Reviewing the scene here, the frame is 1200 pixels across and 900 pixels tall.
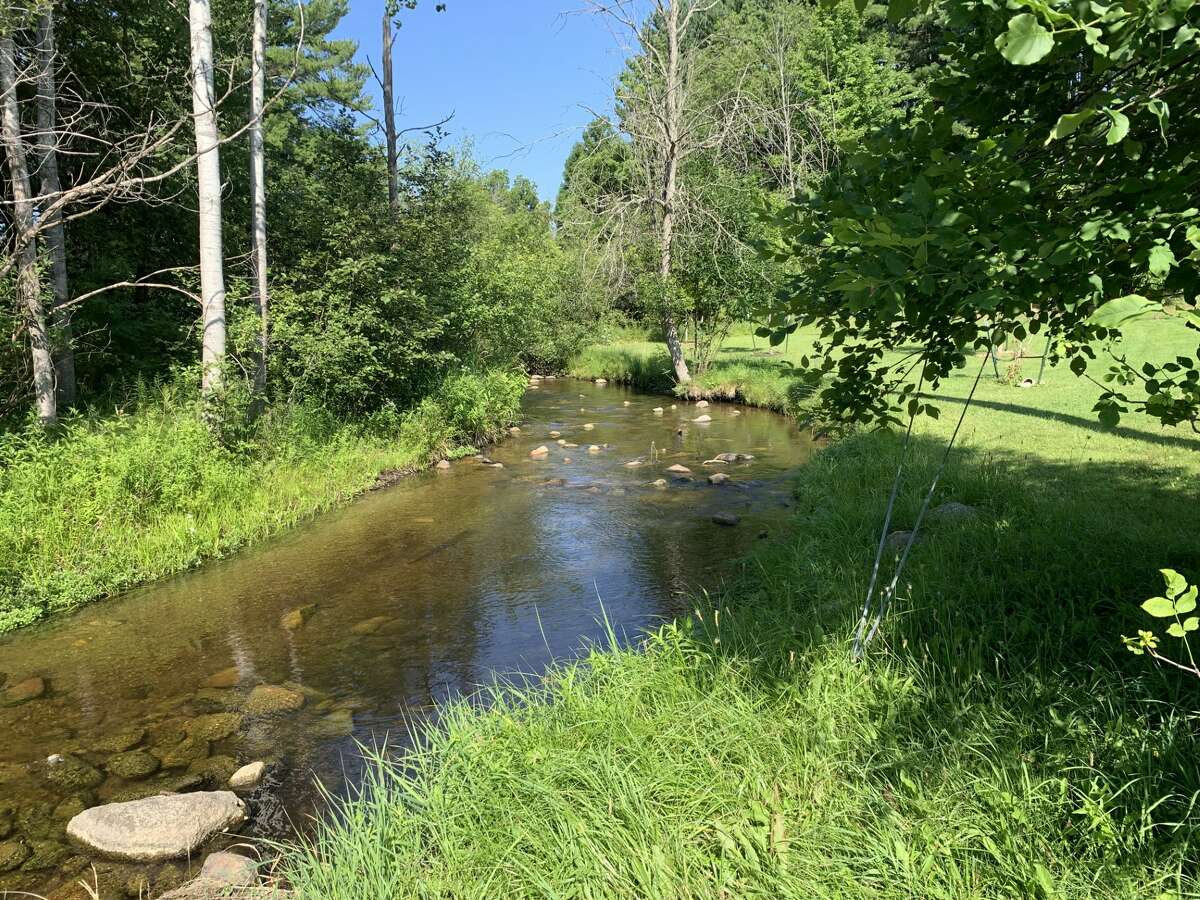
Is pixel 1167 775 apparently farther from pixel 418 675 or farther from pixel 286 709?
pixel 286 709

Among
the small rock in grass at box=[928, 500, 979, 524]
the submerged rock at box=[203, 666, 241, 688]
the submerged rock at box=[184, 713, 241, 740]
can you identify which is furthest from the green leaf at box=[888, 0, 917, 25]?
the submerged rock at box=[203, 666, 241, 688]

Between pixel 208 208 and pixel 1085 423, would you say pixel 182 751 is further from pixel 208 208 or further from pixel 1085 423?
pixel 1085 423

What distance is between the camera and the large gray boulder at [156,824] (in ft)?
12.9

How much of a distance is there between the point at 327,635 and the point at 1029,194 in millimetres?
6298

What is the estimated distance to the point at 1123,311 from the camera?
68.9 inches

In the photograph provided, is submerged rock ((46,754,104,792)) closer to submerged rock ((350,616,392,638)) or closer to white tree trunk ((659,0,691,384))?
submerged rock ((350,616,392,638))

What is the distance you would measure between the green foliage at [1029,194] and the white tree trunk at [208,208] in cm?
836

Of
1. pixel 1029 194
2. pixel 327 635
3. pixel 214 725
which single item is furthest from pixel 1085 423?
pixel 214 725

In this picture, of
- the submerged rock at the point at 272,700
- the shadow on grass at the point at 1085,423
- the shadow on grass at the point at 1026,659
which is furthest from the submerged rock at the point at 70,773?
the shadow on grass at the point at 1085,423

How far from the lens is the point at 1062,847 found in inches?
100

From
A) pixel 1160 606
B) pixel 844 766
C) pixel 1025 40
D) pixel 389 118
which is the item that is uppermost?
pixel 389 118

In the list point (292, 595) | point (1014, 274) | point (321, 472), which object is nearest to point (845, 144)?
point (1014, 274)

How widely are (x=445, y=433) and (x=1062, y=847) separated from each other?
503 inches

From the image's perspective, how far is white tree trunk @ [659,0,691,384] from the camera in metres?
20.7
